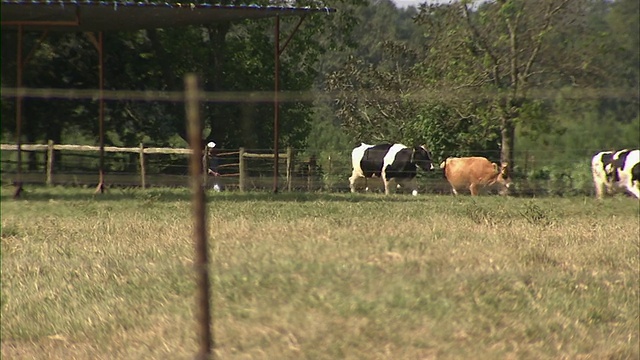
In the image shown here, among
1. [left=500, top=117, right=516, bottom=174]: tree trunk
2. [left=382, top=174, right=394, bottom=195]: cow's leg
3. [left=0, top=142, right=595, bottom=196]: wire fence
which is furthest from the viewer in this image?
[left=382, top=174, right=394, bottom=195]: cow's leg

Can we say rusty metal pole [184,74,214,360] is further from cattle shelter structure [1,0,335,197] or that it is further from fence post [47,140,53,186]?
fence post [47,140,53,186]

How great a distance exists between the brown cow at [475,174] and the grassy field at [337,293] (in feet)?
17.6

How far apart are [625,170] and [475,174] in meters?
2.59

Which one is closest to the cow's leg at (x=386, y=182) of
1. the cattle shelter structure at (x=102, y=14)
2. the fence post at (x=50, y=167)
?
the cattle shelter structure at (x=102, y=14)

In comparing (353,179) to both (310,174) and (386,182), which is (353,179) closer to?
(386,182)

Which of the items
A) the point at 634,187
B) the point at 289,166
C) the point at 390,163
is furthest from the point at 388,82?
the point at 634,187

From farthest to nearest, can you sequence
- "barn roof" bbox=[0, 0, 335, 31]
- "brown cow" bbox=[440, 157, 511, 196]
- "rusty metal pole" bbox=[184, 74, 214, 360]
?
"brown cow" bbox=[440, 157, 511, 196], "barn roof" bbox=[0, 0, 335, 31], "rusty metal pole" bbox=[184, 74, 214, 360]

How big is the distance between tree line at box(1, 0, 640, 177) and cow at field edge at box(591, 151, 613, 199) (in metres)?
0.22

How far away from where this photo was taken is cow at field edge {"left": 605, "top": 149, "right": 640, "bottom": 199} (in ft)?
43.3

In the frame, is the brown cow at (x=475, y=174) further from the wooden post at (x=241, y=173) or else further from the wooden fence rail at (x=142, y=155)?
the wooden post at (x=241, y=173)

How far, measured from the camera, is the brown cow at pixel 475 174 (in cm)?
1245

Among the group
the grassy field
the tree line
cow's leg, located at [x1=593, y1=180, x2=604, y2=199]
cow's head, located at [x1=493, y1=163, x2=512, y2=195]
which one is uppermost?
A: the tree line

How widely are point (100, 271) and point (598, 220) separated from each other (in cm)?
523

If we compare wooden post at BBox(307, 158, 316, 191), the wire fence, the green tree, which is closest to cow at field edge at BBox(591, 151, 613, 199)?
the wire fence
